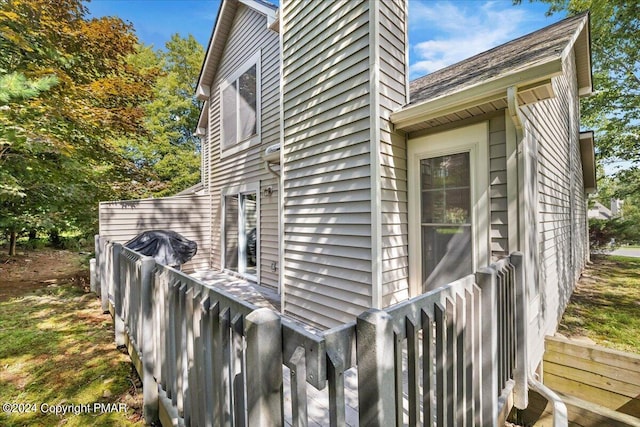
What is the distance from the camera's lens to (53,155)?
6340 millimetres

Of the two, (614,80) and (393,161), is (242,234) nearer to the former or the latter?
(393,161)

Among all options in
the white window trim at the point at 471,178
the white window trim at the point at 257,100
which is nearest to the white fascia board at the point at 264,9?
the white window trim at the point at 257,100

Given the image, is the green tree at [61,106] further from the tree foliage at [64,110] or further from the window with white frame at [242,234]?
the window with white frame at [242,234]

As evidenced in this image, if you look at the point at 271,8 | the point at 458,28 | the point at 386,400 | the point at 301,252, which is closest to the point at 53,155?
the point at 271,8

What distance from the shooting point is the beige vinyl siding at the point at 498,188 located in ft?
9.36

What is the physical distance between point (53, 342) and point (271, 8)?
6576mm

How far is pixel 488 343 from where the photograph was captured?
171 centimetres

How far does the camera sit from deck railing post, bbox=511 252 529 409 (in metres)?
2.38

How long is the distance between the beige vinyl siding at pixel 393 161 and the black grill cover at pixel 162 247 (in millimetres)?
4494

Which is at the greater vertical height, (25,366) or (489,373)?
(489,373)

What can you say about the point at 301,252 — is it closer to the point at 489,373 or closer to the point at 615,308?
the point at 489,373

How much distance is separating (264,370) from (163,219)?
8182mm

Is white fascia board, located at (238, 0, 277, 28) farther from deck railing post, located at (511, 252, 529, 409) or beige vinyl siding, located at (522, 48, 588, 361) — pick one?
deck railing post, located at (511, 252, 529, 409)

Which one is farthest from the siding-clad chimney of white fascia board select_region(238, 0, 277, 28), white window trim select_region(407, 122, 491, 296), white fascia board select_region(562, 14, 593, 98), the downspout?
white fascia board select_region(562, 14, 593, 98)
